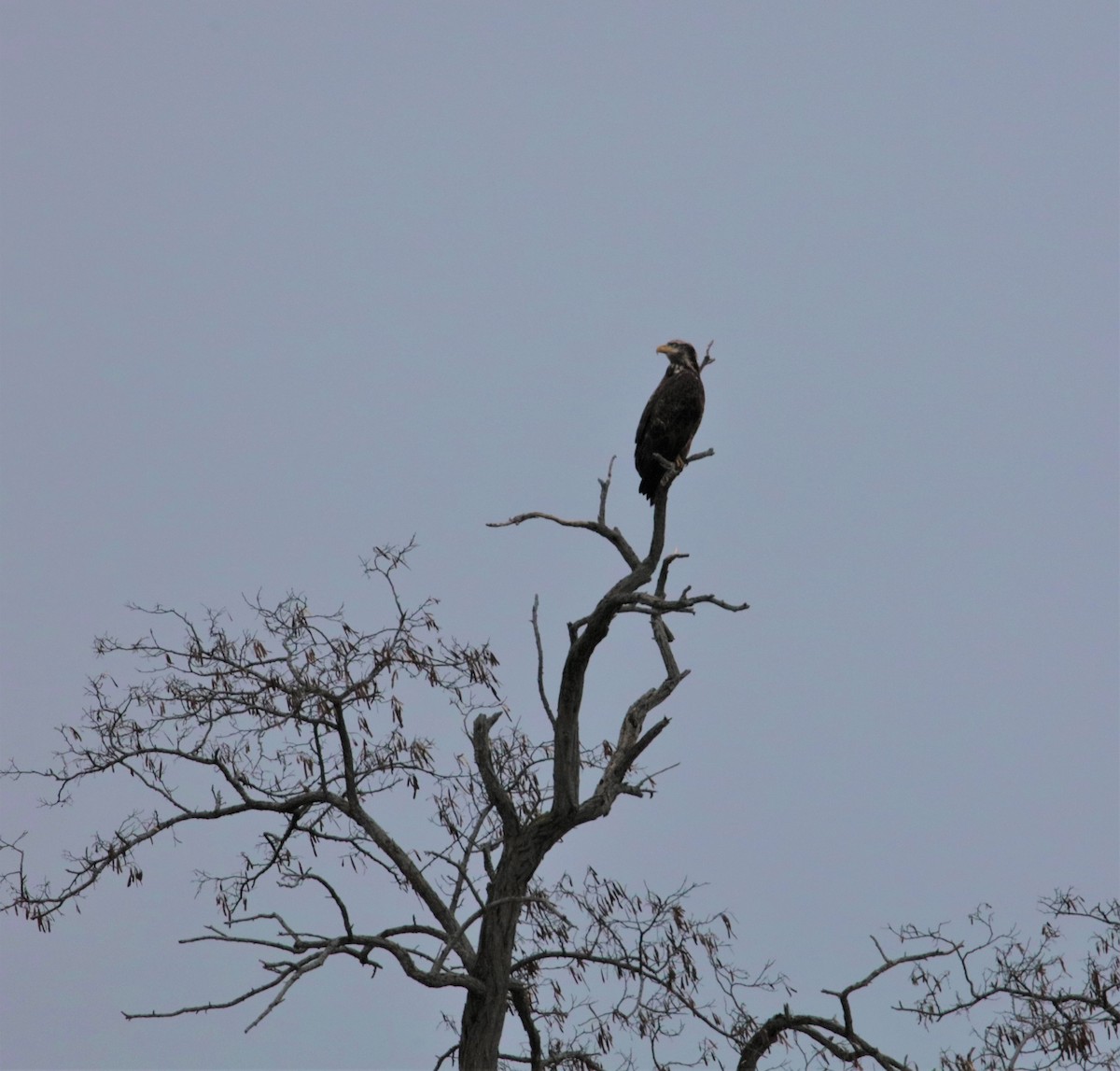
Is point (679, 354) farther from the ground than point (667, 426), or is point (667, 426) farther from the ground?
point (679, 354)

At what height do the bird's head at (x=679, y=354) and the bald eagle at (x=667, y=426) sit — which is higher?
the bird's head at (x=679, y=354)

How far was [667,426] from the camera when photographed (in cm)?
1148

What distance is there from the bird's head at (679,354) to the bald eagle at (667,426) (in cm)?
35

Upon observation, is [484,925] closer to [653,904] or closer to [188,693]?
[653,904]

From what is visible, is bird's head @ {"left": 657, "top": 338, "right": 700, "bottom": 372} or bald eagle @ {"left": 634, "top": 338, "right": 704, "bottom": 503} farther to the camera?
bird's head @ {"left": 657, "top": 338, "right": 700, "bottom": 372}

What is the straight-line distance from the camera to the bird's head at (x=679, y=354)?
12.1 m

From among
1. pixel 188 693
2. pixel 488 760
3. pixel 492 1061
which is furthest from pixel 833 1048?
pixel 188 693

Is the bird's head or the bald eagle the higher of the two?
the bird's head

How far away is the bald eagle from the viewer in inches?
452

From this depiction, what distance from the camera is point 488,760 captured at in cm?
934

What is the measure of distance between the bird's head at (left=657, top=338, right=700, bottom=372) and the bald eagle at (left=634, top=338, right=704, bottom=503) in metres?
0.35

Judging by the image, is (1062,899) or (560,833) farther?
(1062,899)

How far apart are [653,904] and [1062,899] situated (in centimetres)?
311

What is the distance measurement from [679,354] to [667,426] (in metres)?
0.99
